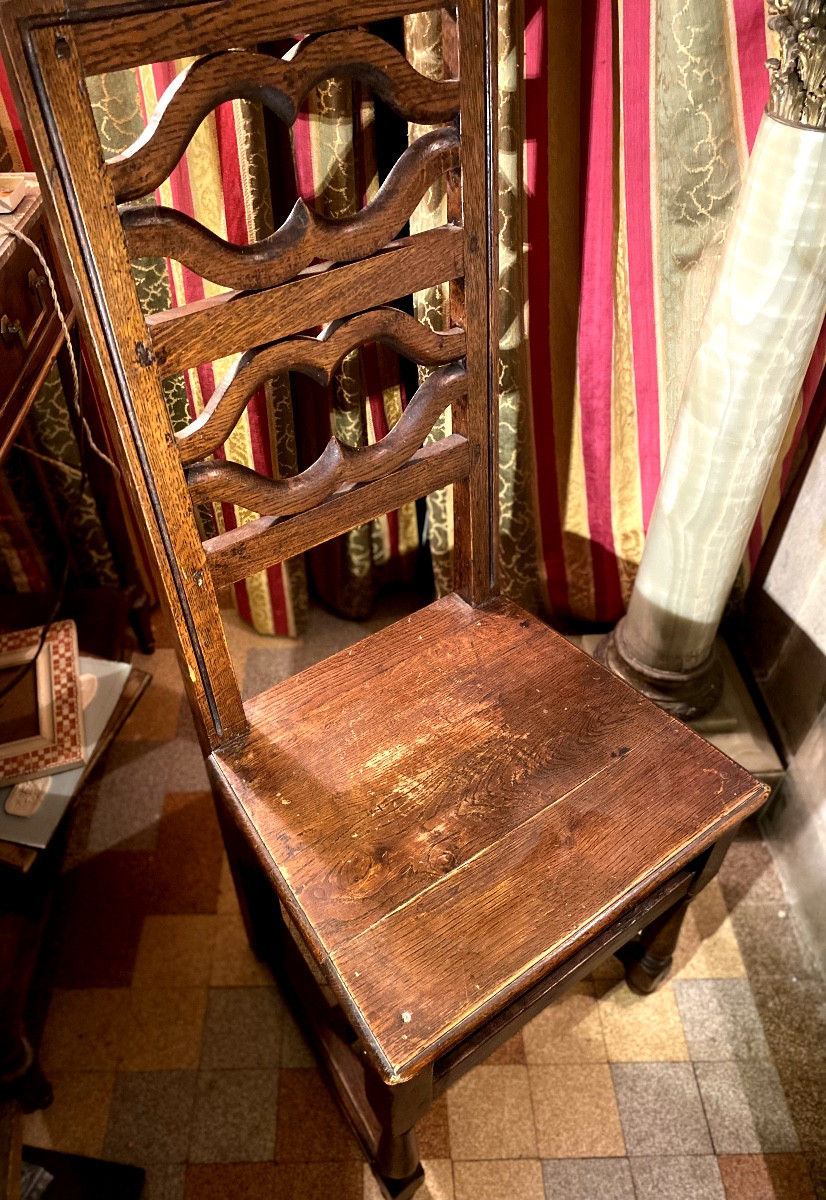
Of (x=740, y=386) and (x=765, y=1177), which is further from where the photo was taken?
(x=765, y=1177)

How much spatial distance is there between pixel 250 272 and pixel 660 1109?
1.32m

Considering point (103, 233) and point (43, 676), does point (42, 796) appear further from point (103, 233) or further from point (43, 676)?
point (103, 233)

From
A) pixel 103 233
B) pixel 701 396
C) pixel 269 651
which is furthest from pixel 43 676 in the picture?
pixel 701 396

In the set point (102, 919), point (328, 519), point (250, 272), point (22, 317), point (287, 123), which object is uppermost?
point (287, 123)

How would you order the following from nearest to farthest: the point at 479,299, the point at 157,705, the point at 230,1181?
the point at 479,299
the point at 230,1181
the point at 157,705

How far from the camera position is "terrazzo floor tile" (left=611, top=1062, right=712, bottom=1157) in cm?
127

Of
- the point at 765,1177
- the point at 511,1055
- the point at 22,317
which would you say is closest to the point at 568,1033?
the point at 511,1055

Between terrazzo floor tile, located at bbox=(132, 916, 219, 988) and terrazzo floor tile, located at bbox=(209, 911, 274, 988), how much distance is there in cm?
1

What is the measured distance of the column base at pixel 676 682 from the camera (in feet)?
4.94

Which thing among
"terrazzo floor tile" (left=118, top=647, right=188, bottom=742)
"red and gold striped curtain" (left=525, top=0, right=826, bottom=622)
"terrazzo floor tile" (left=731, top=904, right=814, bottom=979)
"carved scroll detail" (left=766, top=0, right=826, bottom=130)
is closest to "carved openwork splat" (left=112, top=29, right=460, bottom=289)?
"carved scroll detail" (left=766, top=0, right=826, bottom=130)

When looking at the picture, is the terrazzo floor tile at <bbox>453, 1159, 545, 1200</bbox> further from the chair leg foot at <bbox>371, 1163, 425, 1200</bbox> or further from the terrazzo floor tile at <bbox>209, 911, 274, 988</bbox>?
the terrazzo floor tile at <bbox>209, 911, 274, 988</bbox>

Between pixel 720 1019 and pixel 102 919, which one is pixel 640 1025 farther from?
pixel 102 919

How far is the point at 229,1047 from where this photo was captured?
137 cm

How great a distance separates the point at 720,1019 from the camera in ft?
4.58
